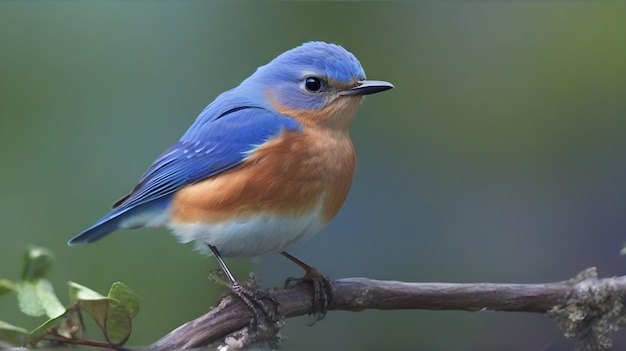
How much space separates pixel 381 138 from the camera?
4.31ft

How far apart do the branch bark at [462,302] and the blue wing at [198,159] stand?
0.20 meters

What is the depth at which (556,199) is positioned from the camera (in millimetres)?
1357

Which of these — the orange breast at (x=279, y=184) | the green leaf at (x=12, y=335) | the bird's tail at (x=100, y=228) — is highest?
the orange breast at (x=279, y=184)

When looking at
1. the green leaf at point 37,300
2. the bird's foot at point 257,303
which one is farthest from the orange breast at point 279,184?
the green leaf at point 37,300

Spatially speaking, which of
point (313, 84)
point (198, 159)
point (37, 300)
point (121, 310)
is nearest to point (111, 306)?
point (121, 310)

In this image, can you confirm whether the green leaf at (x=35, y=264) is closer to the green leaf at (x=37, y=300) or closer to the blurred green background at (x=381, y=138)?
the green leaf at (x=37, y=300)

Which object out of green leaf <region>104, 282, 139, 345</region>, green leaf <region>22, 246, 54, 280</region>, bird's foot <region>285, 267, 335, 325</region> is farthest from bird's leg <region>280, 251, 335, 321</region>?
green leaf <region>22, 246, 54, 280</region>

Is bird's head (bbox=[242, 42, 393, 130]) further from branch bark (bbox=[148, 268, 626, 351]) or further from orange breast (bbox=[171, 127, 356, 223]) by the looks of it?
branch bark (bbox=[148, 268, 626, 351])

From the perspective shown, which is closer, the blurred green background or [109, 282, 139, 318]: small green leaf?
[109, 282, 139, 318]: small green leaf

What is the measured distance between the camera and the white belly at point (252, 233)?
1.04 m

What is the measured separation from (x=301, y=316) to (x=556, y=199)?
536 mm

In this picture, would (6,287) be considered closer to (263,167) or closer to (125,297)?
(125,297)

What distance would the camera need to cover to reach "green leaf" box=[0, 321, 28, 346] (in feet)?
3.14

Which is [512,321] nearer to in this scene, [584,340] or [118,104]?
[584,340]
